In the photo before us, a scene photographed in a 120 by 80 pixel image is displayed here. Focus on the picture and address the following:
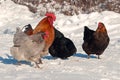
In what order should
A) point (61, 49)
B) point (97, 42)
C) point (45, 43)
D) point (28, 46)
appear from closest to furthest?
point (28, 46) < point (45, 43) < point (61, 49) < point (97, 42)

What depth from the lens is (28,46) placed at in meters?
9.58

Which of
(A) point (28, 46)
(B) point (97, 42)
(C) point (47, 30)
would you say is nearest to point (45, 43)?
(C) point (47, 30)

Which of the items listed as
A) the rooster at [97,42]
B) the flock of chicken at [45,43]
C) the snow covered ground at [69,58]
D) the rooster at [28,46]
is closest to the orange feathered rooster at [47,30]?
the flock of chicken at [45,43]

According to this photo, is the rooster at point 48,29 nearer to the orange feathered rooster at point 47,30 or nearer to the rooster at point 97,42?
the orange feathered rooster at point 47,30

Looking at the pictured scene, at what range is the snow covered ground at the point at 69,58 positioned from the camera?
9133 mm

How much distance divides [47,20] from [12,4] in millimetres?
10698

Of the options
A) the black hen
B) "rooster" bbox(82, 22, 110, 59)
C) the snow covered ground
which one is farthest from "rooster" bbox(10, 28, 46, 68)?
"rooster" bbox(82, 22, 110, 59)

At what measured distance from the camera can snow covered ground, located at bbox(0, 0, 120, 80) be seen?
9.13m

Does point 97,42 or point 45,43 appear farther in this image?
point 97,42

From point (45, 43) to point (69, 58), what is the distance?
189 centimetres

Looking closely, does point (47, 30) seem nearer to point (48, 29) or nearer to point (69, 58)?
point (48, 29)

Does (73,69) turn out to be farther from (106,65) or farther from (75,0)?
(75,0)

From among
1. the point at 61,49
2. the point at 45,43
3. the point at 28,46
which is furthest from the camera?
the point at 61,49

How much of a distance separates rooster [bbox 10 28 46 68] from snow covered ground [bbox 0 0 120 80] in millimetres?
321
